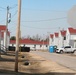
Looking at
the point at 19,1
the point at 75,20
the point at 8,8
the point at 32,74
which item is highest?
the point at 8,8

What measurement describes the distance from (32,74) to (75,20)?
10.5 meters

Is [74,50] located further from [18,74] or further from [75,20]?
[75,20]

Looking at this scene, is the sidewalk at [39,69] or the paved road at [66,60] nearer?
the sidewalk at [39,69]

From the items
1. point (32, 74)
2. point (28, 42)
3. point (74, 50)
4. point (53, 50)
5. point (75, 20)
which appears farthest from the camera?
point (28, 42)

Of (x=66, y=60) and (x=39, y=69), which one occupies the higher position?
(x=66, y=60)

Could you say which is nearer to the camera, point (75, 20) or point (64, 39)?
point (75, 20)

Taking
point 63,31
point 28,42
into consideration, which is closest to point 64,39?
point 63,31

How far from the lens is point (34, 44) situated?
502 feet

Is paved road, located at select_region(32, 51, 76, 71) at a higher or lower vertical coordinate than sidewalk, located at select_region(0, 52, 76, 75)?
higher

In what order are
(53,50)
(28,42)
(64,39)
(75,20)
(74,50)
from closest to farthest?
(75,20) → (74,50) → (53,50) → (64,39) → (28,42)

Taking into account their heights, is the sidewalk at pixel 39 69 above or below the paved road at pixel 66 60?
below

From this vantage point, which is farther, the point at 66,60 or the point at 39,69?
the point at 66,60

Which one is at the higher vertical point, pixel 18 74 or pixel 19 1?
pixel 19 1

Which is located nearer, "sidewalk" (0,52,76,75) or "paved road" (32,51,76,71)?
"sidewalk" (0,52,76,75)
